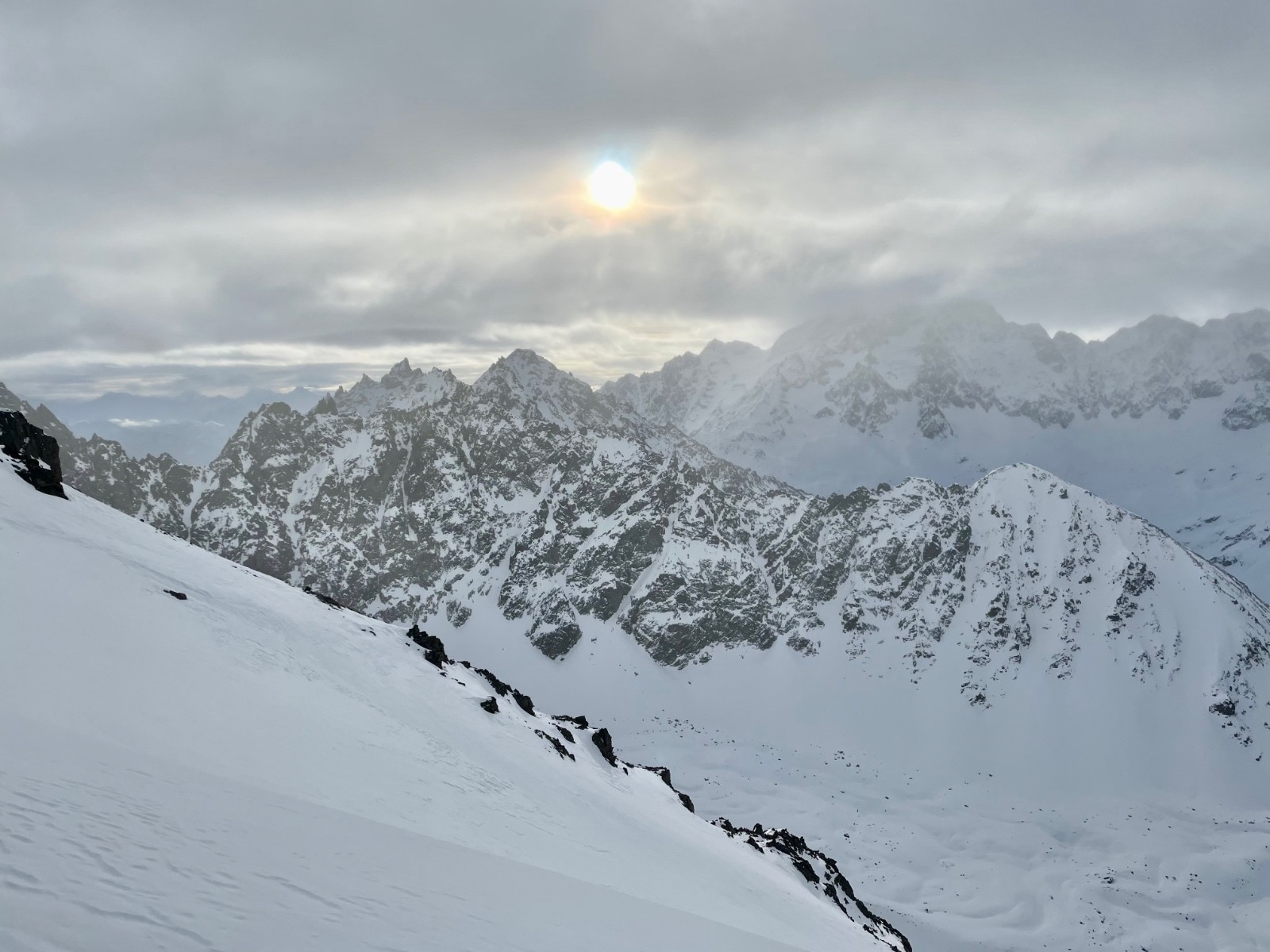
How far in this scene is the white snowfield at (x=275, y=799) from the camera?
31.1ft

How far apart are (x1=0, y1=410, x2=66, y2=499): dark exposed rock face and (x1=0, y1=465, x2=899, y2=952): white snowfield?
1715 mm

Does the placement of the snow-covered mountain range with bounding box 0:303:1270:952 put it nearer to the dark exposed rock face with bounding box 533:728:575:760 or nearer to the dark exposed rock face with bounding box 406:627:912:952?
the dark exposed rock face with bounding box 406:627:912:952

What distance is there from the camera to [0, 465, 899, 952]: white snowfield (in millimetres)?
9477

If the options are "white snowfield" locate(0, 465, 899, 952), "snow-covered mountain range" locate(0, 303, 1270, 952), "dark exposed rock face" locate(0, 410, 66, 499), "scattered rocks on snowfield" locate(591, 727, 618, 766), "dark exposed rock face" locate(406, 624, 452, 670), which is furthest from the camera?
"snow-covered mountain range" locate(0, 303, 1270, 952)

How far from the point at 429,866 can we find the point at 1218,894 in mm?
141363

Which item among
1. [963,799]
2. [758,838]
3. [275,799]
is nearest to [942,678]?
[963,799]

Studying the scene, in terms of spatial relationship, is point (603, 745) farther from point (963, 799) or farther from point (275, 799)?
point (963, 799)

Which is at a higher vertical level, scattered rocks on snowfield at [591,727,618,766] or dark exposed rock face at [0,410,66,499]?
dark exposed rock face at [0,410,66,499]

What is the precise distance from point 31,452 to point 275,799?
3755 centimetres

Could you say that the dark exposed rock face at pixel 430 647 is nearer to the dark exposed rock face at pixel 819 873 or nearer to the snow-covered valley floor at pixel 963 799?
the dark exposed rock face at pixel 819 873

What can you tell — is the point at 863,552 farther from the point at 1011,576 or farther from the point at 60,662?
the point at 60,662

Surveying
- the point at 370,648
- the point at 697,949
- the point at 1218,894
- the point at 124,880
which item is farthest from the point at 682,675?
the point at 124,880

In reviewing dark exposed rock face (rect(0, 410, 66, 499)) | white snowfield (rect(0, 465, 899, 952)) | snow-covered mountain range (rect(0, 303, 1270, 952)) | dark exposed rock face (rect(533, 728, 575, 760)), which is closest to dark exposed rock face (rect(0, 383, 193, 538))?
snow-covered mountain range (rect(0, 303, 1270, 952))

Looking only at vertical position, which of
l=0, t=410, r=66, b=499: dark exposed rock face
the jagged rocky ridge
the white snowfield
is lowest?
the white snowfield
